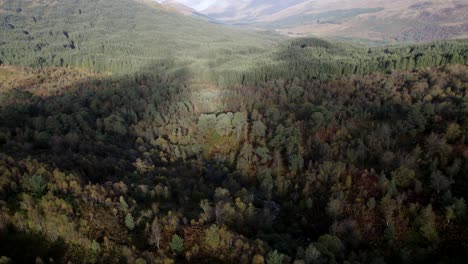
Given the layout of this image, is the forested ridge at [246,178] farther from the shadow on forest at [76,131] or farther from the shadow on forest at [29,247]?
the shadow on forest at [76,131]

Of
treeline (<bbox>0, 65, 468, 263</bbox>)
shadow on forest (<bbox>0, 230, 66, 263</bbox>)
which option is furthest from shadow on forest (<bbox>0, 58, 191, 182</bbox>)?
shadow on forest (<bbox>0, 230, 66, 263</bbox>)

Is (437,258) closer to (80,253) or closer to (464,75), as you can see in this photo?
(80,253)

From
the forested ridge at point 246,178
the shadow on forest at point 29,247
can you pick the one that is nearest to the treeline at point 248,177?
the shadow on forest at point 29,247

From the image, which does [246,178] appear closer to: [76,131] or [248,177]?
[248,177]

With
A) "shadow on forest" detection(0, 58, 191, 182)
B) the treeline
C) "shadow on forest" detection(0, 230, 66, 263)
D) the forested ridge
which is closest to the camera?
"shadow on forest" detection(0, 230, 66, 263)

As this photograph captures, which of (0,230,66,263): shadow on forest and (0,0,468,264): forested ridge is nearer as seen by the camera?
(0,230,66,263): shadow on forest

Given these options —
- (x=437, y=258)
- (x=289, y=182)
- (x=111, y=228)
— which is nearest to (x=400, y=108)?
(x=289, y=182)

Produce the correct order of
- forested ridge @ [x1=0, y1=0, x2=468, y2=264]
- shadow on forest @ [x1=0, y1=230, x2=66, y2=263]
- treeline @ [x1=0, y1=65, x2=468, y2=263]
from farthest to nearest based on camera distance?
treeline @ [x1=0, y1=65, x2=468, y2=263] → forested ridge @ [x1=0, y1=0, x2=468, y2=264] → shadow on forest @ [x1=0, y1=230, x2=66, y2=263]

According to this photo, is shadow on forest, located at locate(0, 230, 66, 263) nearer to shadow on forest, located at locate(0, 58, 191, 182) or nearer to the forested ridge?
the forested ridge
